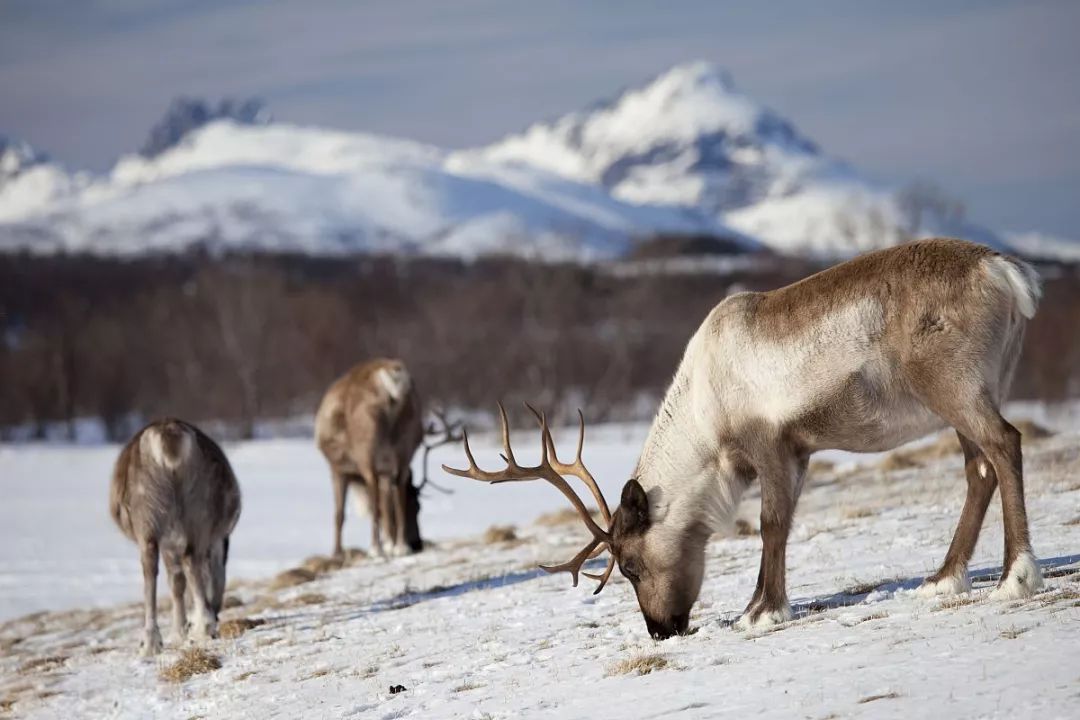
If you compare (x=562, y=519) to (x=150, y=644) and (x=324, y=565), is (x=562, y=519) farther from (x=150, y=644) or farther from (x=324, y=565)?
(x=150, y=644)

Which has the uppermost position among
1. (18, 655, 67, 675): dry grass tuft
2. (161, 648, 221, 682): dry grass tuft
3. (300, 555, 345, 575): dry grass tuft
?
(161, 648, 221, 682): dry grass tuft

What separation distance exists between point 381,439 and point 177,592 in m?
5.25

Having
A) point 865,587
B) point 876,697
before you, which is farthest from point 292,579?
point 876,697

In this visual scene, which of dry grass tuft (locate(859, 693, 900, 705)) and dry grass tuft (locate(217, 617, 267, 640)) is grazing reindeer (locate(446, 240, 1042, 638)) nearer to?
dry grass tuft (locate(859, 693, 900, 705))

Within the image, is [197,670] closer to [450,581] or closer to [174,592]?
[174,592]

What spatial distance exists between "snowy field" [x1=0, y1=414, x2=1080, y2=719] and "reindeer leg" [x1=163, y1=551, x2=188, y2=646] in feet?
1.74

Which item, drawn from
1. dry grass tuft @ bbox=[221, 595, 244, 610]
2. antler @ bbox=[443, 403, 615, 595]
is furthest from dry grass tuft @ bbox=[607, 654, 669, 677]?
dry grass tuft @ bbox=[221, 595, 244, 610]

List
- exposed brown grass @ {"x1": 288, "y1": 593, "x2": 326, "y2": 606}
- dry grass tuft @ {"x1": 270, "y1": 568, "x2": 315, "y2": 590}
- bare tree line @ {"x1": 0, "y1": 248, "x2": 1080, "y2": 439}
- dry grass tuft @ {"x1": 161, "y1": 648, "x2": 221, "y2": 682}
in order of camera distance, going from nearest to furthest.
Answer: dry grass tuft @ {"x1": 161, "y1": 648, "x2": 221, "y2": 682}
exposed brown grass @ {"x1": 288, "y1": 593, "x2": 326, "y2": 606}
dry grass tuft @ {"x1": 270, "y1": 568, "x2": 315, "y2": 590}
bare tree line @ {"x1": 0, "y1": 248, "x2": 1080, "y2": 439}

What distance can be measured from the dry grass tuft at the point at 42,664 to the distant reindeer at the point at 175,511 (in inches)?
39.1

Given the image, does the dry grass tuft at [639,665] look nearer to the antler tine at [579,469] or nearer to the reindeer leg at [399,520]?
the antler tine at [579,469]

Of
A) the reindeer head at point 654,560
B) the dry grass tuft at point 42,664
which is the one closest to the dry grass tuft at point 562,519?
the dry grass tuft at point 42,664

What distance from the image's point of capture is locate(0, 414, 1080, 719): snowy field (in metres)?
6.19

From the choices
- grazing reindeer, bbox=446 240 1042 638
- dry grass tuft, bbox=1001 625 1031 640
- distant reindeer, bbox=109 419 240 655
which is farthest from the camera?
distant reindeer, bbox=109 419 240 655

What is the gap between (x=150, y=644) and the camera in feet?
38.4
